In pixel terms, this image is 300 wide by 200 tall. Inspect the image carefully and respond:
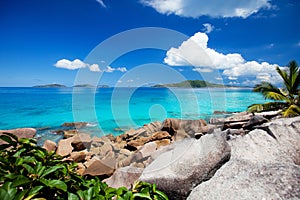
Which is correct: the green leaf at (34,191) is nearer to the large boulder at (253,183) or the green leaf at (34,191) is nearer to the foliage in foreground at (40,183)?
the foliage in foreground at (40,183)

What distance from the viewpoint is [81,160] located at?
551 cm

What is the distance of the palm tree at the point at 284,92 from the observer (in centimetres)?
928

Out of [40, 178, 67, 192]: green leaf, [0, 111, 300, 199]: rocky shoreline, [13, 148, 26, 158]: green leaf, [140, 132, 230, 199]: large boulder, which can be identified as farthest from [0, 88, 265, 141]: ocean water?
[40, 178, 67, 192]: green leaf

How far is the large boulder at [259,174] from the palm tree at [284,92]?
756cm

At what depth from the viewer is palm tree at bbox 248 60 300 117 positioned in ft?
30.5

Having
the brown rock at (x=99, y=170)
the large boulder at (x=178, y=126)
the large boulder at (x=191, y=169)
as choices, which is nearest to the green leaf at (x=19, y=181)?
the large boulder at (x=191, y=169)

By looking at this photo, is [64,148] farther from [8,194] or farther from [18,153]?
[8,194]

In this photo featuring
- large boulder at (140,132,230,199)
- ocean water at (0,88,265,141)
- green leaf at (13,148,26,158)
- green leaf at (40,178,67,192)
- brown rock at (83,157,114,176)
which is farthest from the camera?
ocean water at (0,88,265,141)

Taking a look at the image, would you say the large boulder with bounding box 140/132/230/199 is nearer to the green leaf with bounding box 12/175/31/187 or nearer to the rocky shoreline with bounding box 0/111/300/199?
the rocky shoreline with bounding box 0/111/300/199

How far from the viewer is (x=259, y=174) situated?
5.52ft

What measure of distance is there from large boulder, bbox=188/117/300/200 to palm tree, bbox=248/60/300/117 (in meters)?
7.56

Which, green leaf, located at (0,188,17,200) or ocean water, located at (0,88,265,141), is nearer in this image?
green leaf, located at (0,188,17,200)

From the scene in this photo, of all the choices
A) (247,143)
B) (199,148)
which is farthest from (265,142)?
(199,148)

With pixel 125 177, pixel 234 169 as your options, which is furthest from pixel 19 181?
pixel 125 177
